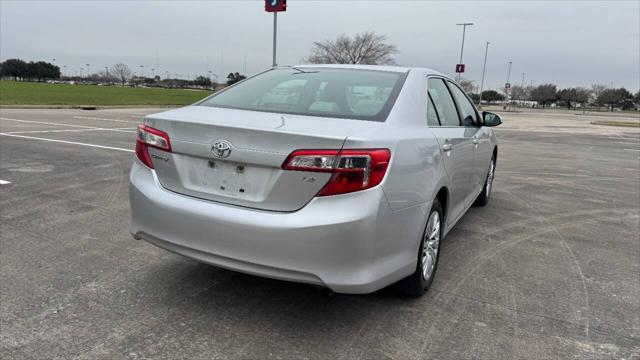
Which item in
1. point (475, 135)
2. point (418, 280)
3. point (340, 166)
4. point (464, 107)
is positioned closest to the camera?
point (340, 166)

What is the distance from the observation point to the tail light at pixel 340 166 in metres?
2.51

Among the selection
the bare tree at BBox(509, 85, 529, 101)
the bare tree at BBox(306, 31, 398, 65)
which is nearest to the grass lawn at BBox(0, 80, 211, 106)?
the bare tree at BBox(306, 31, 398, 65)

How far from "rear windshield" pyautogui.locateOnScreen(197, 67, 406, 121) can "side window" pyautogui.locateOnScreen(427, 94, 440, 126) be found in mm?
275

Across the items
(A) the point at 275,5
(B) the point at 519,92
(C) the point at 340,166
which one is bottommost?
→ (C) the point at 340,166

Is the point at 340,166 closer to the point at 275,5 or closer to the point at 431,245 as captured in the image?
the point at 431,245

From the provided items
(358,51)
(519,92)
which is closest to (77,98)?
(358,51)

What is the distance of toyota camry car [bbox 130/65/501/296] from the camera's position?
2.54m

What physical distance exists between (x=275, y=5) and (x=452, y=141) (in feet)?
36.5

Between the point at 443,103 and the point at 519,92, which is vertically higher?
the point at 519,92

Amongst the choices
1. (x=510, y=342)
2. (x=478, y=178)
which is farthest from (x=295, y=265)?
(x=478, y=178)

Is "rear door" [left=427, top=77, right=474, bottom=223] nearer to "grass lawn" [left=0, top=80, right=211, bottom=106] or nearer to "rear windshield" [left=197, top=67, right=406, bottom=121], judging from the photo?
"rear windshield" [left=197, top=67, right=406, bottom=121]

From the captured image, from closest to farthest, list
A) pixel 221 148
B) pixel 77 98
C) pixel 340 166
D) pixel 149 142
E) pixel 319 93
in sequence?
pixel 340 166 → pixel 221 148 → pixel 149 142 → pixel 319 93 → pixel 77 98

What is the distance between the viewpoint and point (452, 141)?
149 inches

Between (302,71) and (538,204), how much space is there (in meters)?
4.12
